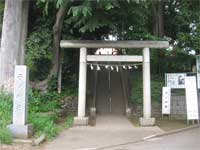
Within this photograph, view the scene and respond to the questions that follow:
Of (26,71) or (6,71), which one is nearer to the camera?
(26,71)

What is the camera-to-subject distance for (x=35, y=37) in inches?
703

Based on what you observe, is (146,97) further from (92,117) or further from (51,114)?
(51,114)

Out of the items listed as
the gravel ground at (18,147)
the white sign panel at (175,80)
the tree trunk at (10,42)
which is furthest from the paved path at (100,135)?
the tree trunk at (10,42)

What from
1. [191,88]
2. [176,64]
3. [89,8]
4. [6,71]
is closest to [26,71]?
[89,8]

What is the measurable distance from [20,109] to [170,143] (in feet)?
15.1

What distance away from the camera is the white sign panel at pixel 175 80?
57.2 feet

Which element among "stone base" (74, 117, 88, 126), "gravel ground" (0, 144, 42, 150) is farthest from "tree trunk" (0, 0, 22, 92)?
"gravel ground" (0, 144, 42, 150)

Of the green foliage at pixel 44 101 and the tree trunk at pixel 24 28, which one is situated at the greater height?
the tree trunk at pixel 24 28

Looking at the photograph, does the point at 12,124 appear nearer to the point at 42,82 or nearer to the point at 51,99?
the point at 51,99

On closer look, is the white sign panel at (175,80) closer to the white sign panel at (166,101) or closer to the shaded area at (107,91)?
the white sign panel at (166,101)

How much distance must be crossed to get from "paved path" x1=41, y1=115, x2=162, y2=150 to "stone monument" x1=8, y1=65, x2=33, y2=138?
2.66ft

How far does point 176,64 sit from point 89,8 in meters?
8.13

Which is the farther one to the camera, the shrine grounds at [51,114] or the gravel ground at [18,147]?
the shrine grounds at [51,114]

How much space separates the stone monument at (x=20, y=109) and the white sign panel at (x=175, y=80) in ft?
26.9
